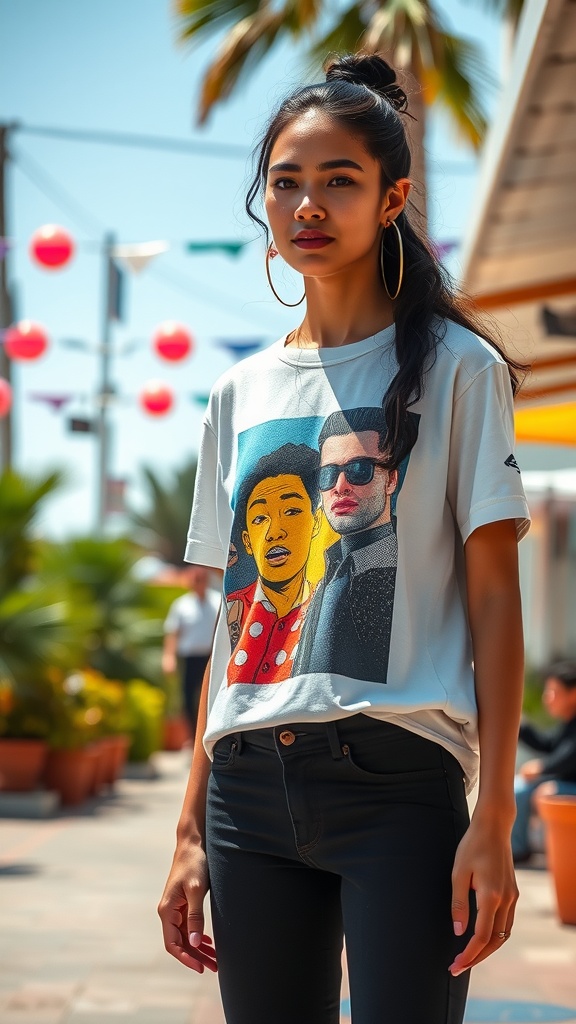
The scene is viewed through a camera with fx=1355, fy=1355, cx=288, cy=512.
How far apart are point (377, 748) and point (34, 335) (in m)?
10.4

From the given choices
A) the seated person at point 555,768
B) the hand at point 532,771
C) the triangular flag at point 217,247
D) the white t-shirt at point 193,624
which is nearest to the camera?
the seated person at point 555,768

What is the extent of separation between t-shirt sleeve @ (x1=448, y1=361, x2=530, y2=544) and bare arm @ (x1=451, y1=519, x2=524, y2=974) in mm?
24

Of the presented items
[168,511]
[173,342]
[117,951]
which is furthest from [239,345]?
[168,511]

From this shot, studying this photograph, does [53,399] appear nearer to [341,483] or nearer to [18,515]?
[18,515]

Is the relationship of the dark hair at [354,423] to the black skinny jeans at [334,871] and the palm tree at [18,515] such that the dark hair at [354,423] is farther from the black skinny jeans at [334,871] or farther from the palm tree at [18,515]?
the palm tree at [18,515]

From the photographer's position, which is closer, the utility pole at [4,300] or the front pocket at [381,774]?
the front pocket at [381,774]

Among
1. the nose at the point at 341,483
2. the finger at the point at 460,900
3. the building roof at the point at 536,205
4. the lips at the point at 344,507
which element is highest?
the building roof at the point at 536,205

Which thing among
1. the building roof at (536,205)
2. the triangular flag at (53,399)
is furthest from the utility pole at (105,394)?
the building roof at (536,205)

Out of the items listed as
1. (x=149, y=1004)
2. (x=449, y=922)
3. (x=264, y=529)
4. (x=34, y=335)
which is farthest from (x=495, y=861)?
(x=34, y=335)

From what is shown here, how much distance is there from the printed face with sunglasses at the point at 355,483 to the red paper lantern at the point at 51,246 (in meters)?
8.98

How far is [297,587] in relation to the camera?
1.80 m

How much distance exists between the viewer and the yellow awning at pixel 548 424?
777 centimetres

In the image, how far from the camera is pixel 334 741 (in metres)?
1.66

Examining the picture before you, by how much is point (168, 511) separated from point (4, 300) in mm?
20054
